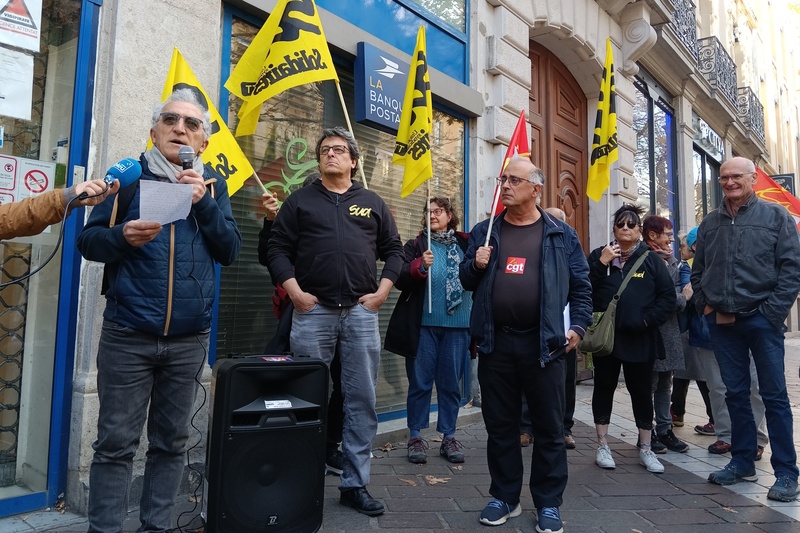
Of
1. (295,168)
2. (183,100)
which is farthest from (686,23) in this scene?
(183,100)

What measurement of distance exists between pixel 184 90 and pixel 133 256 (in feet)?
2.89

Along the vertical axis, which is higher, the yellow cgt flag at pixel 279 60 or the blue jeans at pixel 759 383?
the yellow cgt flag at pixel 279 60

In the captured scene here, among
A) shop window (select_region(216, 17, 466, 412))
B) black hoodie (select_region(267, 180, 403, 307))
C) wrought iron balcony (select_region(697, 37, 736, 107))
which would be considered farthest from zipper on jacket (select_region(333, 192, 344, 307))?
wrought iron balcony (select_region(697, 37, 736, 107))

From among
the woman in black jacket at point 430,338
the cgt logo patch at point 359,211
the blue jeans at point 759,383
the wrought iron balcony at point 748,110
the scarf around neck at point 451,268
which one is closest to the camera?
the cgt logo patch at point 359,211

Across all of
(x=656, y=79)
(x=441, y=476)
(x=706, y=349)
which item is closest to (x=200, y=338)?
(x=441, y=476)

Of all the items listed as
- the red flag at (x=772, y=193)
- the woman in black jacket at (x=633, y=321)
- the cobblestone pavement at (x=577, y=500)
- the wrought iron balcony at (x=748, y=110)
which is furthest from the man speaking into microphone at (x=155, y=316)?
the wrought iron balcony at (x=748, y=110)

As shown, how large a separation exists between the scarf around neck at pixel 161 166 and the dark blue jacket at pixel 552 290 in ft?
5.69

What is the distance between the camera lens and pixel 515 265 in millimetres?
3533

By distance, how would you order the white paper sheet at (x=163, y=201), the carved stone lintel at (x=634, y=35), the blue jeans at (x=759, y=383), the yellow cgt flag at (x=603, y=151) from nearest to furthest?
the white paper sheet at (x=163, y=201)
the blue jeans at (x=759, y=383)
the yellow cgt flag at (x=603, y=151)
the carved stone lintel at (x=634, y=35)

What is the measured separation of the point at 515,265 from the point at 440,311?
1367mm

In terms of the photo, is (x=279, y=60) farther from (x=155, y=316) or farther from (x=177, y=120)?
(x=155, y=316)

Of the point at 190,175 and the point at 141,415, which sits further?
the point at 141,415

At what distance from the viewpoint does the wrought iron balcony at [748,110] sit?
19219mm

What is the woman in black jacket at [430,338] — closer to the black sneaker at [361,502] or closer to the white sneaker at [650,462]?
the black sneaker at [361,502]
